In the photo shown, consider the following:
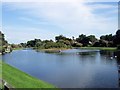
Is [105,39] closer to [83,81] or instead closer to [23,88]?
[83,81]

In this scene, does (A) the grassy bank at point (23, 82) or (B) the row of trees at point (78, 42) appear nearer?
(A) the grassy bank at point (23, 82)

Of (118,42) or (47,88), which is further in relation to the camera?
(118,42)

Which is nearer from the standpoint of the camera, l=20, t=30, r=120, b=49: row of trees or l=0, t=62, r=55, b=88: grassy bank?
l=0, t=62, r=55, b=88: grassy bank

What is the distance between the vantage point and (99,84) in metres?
26.7

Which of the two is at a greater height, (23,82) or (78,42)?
(78,42)

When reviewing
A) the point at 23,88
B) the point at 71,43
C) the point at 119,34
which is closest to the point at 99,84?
the point at 23,88

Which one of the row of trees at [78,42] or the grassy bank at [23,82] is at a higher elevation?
the row of trees at [78,42]

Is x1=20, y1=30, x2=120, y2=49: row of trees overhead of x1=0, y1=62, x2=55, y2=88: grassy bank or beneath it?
overhead

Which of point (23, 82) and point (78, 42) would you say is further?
point (78, 42)

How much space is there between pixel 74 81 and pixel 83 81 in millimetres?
1004

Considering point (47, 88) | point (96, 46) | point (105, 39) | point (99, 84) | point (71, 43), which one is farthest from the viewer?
point (71, 43)

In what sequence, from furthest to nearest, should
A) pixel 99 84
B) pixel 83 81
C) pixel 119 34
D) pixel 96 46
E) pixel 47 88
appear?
pixel 96 46, pixel 119 34, pixel 83 81, pixel 99 84, pixel 47 88

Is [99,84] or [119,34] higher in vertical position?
[119,34]

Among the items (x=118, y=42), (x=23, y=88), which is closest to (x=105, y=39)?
(x=118, y=42)
